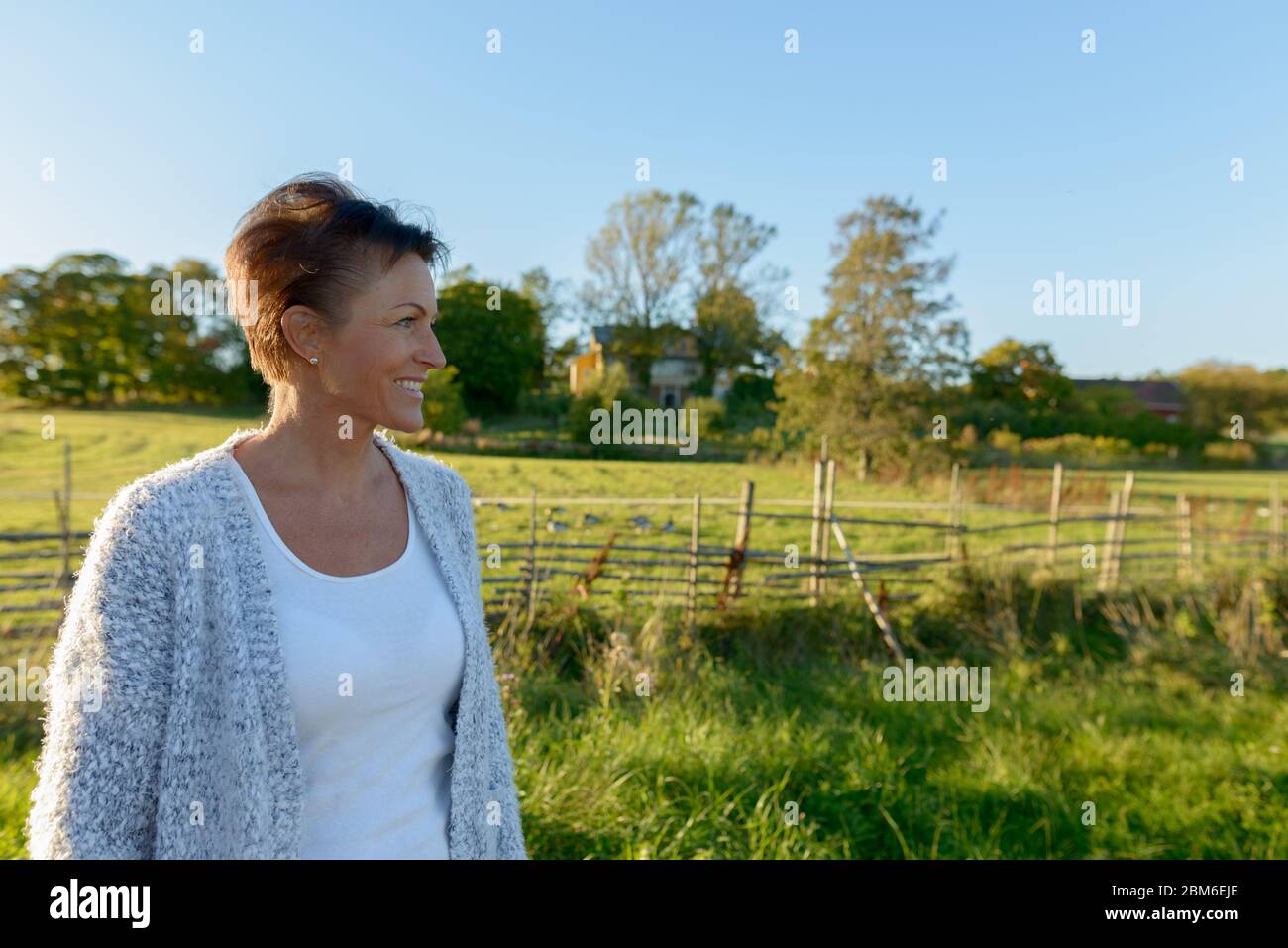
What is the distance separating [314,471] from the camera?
1330 millimetres

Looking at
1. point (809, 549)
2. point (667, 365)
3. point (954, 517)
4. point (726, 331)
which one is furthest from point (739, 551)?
point (726, 331)

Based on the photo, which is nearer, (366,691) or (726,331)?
(366,691)

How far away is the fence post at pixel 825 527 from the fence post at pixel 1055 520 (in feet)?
8.67

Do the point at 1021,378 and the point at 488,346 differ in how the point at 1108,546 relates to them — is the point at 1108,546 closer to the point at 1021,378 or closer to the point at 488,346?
the point at 1021,378

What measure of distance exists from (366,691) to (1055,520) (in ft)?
29.4

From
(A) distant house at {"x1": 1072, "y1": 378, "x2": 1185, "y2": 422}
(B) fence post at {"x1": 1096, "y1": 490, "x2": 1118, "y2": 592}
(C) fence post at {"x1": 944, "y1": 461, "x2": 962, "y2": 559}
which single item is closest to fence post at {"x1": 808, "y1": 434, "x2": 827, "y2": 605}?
(C) fence post at {"x1": 944, "y1": 461, "x2": 962, "y2": 559}

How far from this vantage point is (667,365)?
12.1 metres

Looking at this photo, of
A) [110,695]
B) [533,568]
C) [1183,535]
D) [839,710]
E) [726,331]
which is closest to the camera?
A: [110,695]

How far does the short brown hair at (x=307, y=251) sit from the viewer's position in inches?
50.1

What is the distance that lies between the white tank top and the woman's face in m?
0.23

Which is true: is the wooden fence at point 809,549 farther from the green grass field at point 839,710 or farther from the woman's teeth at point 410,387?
the woman's teeth at point 410,387

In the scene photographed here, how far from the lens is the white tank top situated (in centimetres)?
117

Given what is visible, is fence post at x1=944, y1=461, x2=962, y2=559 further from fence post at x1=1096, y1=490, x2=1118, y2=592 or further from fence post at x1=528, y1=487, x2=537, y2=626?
fence post at x1=528, y1=487, x2=537, y2=626
